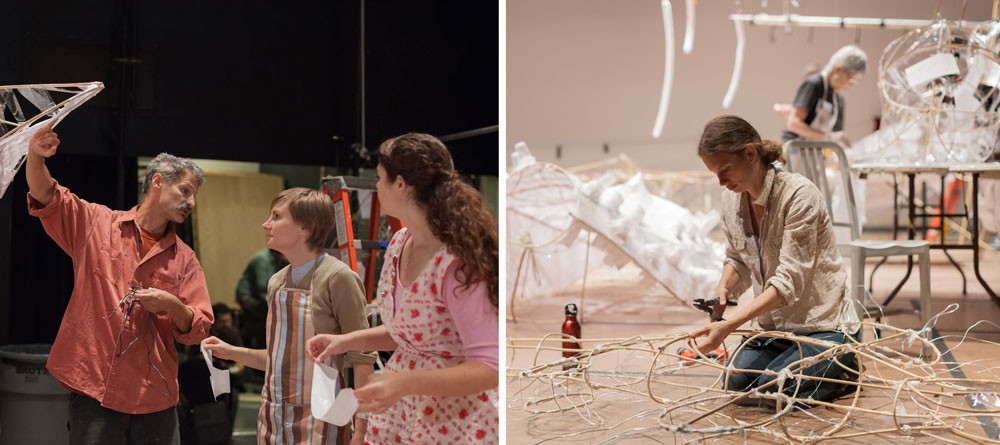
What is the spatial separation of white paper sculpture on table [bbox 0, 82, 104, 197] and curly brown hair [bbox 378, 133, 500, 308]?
0.72 m

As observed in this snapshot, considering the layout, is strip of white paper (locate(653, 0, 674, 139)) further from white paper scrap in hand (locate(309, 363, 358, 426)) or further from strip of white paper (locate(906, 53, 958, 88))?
white paper scrap in hand (locate(309, 363, 358, 426))

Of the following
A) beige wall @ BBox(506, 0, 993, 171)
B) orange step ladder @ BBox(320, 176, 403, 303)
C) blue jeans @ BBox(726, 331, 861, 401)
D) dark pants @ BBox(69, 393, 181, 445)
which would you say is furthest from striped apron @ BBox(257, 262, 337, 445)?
beige wall @ BBox(506, 0, 993, 171)

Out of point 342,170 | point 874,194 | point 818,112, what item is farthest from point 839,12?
point 342,170

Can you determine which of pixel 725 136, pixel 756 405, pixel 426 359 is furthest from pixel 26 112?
pixel 756 405

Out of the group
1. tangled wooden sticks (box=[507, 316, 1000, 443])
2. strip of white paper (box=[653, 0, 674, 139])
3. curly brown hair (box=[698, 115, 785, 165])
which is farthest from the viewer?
strip of white paper (box=[653, 0, 674, 139])

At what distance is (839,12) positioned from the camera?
5.20 m

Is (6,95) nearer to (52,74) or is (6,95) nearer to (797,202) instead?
(52,74)

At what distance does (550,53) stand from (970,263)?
9.64 ft

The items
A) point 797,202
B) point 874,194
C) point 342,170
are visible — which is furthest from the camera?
point 874,194

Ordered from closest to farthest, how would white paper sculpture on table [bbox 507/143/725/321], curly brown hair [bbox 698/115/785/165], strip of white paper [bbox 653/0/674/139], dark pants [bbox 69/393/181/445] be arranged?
dark pants [bbox 69/393/181/445]
curly brown hair [bbox 698/115/785/165]
white paper sculpture on table [bbox 507/143/725/321]
strip of white paper [bbox 653/0/674/139]

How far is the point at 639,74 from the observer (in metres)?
6.38

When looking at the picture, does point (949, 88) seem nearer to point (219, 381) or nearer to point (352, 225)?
point (352, 225)

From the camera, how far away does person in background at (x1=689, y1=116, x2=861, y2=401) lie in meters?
2.85

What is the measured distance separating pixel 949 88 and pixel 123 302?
10.6 feet
